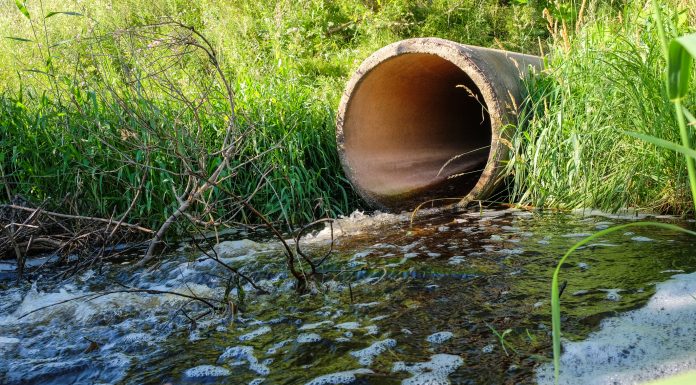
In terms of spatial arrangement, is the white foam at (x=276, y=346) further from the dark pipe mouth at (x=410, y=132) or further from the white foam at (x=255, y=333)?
the dark pipe mouth at (x=410, y=132)

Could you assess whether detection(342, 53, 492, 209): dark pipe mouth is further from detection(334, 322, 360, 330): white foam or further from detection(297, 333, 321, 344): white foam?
detection(297, 333, 321, 344): white foam

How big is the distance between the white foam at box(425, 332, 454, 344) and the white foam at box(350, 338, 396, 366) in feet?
0.37

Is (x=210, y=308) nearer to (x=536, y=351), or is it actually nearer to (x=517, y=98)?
(x=536, y=351)

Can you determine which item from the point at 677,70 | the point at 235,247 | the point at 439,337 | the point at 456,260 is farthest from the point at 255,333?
the point at 677,70

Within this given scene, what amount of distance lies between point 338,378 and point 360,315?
21.2 inches

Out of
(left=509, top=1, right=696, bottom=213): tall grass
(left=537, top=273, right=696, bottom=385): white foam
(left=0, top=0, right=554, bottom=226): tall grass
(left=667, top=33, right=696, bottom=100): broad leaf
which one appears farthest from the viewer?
(left=0, top=0, right=554, bottom=226): tall grass

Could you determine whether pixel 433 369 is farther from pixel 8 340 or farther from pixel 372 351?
pixel 8 340

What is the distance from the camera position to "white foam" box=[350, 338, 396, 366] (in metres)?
2.02

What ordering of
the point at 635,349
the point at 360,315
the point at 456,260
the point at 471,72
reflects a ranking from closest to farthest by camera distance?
the point at 635,349 → the point at 360,315 → the point at 456,260 → the point at 471,72

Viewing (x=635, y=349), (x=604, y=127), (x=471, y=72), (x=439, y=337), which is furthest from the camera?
(x=471, y=72)

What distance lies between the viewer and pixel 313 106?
543 cm

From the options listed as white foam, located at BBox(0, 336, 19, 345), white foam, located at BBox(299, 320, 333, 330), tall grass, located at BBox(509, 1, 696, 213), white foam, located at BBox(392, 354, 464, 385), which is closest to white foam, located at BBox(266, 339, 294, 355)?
white foam, located at BBox(299, 320, 333, 330)

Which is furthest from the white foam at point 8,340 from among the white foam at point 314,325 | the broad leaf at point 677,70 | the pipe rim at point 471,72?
the pipe rim at point 471,72

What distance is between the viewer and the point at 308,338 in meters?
2.24
